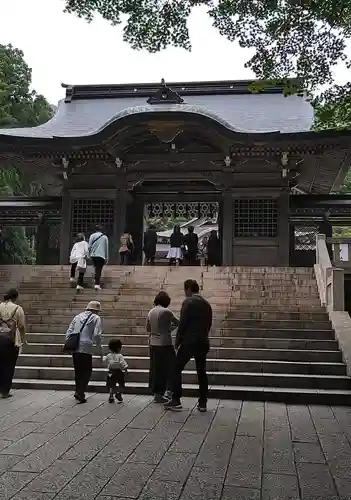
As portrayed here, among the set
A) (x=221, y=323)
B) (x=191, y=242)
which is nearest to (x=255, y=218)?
(x=191, y=242)

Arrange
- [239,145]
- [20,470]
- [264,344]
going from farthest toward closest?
1. [239,145]
2. [264,344]
3. [20,470]

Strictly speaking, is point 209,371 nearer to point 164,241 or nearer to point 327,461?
point 327,461

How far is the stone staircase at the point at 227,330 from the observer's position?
7090 millimetres

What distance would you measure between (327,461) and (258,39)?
15.9 feet

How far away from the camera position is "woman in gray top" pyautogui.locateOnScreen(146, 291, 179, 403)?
20.3ft

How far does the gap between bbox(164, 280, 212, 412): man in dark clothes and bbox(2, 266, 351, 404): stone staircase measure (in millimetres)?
914

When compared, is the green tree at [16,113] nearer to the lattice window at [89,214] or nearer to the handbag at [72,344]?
the lattice window at [89,214]

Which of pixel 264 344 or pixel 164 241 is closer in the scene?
pixel 264 344

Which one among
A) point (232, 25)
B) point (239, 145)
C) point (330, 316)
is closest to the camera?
point (232, 25)

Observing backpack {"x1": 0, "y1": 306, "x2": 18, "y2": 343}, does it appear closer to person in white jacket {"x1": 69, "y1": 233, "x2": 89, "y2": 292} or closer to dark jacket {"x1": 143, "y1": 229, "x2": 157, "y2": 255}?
person in white jacket {"x1": 69, "y1": 233, "x2": 89, "y2": 292}

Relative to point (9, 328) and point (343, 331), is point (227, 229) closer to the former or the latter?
point (343, 331)

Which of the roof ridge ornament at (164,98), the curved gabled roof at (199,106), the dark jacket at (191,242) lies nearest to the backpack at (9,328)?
the curved gabled roof at (199,106)

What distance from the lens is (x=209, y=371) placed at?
24.7 feet

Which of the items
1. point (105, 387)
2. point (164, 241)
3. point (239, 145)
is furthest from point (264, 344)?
point (164, 241)
